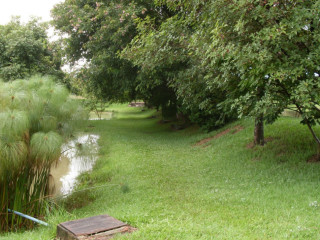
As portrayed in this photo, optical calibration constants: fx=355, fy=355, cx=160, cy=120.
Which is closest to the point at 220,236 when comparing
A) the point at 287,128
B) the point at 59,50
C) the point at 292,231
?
the point at 292,231

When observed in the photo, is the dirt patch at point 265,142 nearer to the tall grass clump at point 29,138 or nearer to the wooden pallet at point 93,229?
the tall grass clump at point 29,138

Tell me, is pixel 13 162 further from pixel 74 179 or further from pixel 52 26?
pixel 52 26

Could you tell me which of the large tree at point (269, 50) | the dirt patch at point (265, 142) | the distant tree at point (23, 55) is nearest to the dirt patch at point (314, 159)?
the large tree at point (269, 50)

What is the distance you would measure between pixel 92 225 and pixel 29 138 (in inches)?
113

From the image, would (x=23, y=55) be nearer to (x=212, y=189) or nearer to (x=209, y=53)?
(x=209, y=53)

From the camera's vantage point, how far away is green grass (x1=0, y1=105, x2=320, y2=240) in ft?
14.9

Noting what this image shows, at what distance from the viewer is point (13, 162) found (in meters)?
6.26

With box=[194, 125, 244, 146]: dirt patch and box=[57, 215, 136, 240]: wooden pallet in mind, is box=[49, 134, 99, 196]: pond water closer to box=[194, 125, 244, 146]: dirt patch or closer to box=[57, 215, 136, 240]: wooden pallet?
box=[57, 215, 136, 240]: wooden pallet

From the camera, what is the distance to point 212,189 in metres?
6.86

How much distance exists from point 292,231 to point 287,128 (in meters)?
7.52

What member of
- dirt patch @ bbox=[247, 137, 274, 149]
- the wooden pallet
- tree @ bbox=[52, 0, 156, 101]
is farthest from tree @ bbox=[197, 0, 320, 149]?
tree @ bbox=[52, 0, 156, 101]

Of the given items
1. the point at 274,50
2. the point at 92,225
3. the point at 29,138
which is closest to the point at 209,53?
the point at 274,50

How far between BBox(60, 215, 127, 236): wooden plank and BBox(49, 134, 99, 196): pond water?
9.42 ft

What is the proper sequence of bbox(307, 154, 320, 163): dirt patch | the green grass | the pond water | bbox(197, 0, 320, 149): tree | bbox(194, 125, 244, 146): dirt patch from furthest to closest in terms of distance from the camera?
bbox(194, 125, 244, 146): dirt patch
bbox(307, 154, 320, 163): dirt patch
the pond water
bbox(197, 0, 320, 149): tree
the green grass
